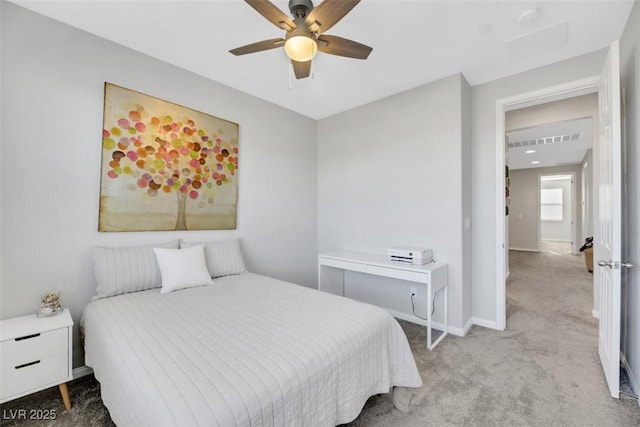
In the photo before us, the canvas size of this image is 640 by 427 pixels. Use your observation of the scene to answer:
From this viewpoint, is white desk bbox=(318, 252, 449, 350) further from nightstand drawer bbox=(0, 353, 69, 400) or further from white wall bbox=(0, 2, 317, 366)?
nightstand drawer bbox=(0, 353, 69, 400)

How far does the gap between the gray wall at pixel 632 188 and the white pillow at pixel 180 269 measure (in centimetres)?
302

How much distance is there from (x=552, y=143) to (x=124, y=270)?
7.28 meters

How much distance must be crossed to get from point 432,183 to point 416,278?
1.02 meters

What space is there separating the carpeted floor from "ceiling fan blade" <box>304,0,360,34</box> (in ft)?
7.42

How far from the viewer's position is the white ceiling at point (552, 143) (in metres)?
4.45

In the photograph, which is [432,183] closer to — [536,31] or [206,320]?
[536,31]

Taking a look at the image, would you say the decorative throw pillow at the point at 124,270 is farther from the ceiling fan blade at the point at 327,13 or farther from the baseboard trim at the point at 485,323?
the baseboard trim at the point at 485,323

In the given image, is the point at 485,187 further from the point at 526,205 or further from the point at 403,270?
the point at 526,205

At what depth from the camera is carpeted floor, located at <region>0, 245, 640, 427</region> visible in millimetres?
1582

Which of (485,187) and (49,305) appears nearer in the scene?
(49,305)

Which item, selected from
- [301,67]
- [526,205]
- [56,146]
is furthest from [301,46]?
[526,205]

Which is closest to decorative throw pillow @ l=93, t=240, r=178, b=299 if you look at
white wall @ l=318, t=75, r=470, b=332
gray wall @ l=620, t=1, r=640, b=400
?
white wall @ l=318, t=75, r=470, b=332

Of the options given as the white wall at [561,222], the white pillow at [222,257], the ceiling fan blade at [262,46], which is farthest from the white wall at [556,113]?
the white wall at [561,222]

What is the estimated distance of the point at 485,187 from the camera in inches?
112
